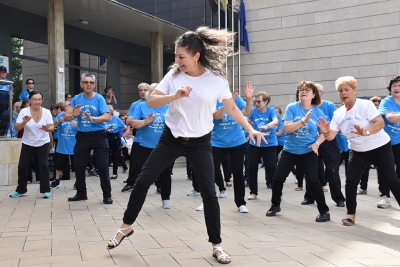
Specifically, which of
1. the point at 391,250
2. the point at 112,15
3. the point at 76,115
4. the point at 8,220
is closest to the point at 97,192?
the point at 76,115

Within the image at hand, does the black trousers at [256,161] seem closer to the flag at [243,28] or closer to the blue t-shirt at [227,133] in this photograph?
the blue t-shirt at [227,133]

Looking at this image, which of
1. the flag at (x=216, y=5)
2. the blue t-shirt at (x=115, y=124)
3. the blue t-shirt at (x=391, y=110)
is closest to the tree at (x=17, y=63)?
the blue t-shirt at (x=115, y=124)

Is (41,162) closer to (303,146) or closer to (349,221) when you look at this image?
(303,146)

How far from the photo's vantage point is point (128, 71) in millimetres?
22422

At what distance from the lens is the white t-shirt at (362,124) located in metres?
5.51

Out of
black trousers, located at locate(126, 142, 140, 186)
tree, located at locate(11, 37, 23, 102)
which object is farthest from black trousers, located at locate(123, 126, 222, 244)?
tree, located at locate(11, 37, 23, 102)

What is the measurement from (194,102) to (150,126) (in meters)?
3.76

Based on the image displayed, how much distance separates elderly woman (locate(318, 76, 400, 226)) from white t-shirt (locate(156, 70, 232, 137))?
171 centimetres

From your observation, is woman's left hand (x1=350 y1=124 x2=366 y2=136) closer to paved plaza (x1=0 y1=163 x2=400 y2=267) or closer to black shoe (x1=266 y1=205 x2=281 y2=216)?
paved plaza (x1=0 y1=163 x2=400 y2=267)

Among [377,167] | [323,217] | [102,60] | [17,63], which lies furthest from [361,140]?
[102,60]

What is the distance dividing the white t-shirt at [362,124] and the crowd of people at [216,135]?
1 cm

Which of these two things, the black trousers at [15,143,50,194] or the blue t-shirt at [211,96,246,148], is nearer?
the blue t-shirt at [211,96,246,148]

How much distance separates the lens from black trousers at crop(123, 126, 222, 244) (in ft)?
13.9

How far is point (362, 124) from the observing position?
5551 millimetres
